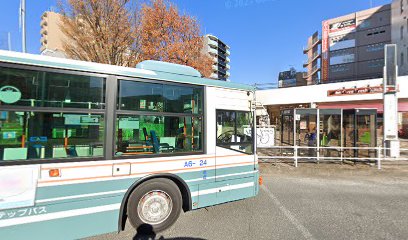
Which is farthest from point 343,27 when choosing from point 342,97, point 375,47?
point 342,97

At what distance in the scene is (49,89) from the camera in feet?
10.0

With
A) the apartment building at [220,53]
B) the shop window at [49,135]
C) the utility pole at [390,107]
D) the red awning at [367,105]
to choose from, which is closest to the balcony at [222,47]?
the apartment building at [220,53]

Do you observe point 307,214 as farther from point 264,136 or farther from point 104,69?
point 264,136

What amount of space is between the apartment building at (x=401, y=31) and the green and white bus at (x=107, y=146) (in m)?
31.5

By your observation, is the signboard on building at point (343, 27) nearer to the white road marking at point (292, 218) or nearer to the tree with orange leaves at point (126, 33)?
the tree with orange leaves at point (126, 33)

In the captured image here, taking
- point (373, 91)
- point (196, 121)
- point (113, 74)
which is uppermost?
point (373, 91)

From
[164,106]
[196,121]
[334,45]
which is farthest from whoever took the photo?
[334,45]

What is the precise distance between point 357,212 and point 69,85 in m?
5.77

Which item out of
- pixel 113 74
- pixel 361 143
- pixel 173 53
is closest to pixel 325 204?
pixel 113 74

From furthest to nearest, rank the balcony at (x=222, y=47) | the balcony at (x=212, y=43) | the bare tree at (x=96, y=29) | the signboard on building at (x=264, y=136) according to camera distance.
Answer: the balcony at (x=222, y=47), the balcony at (x=212, y=43), the signboard on building at (x=264, y=136), the bare tree at (x=96, y=29)

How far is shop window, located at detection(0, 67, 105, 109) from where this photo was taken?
2836 millimetres

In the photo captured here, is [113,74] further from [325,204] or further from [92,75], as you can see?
[325,204]

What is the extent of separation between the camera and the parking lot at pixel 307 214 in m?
3.68

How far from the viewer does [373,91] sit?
19.7 metres
